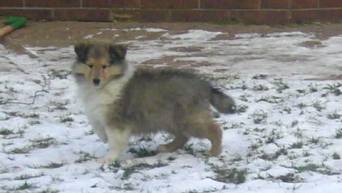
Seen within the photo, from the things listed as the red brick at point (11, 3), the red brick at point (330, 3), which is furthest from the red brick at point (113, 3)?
the red brick at point (330, 3)

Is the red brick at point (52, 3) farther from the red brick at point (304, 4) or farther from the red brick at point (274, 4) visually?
the red brick at point (304, 4)

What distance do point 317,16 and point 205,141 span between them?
6697 mm

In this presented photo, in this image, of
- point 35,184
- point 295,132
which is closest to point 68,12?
point 295,132

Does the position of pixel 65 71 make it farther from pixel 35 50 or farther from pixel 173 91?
pixel 173 91

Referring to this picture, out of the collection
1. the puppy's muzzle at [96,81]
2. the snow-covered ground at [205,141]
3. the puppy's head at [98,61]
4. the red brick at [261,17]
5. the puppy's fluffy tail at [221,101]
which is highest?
the puppy's head at [98,61]

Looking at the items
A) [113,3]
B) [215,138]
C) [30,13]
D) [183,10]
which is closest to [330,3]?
[183,10]

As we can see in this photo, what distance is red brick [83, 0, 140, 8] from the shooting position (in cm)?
1321

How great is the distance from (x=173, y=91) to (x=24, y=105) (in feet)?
7.87

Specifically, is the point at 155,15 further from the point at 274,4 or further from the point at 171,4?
the point at 274,4

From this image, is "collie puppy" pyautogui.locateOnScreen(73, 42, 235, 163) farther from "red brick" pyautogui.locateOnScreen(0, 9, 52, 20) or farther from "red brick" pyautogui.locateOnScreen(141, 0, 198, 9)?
"red brick" pyautogui.locateOnScreen(0, 9, 52, 20)

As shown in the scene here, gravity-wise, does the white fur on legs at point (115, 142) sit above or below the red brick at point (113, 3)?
below

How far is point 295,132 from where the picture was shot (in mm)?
7051

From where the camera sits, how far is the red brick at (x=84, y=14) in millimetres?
13305

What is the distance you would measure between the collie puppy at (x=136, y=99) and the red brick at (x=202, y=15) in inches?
259
